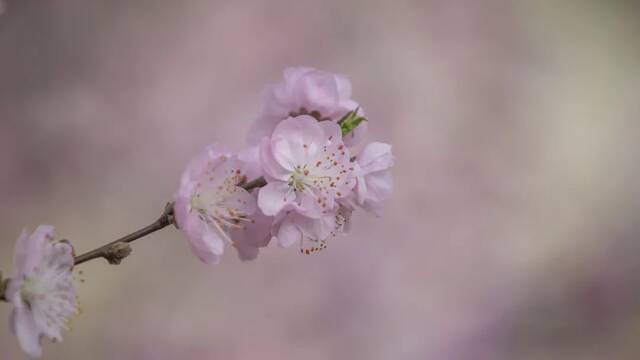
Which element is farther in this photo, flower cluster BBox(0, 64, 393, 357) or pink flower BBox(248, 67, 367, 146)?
pink flower BBox(248, 67, 367, 146)

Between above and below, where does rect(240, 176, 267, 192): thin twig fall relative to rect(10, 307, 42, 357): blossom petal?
above

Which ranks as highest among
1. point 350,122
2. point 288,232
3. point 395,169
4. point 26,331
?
point 395,169

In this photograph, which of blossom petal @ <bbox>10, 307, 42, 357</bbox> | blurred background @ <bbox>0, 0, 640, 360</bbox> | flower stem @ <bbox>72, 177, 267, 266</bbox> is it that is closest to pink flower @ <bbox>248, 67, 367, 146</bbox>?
flower stem @ <bbox>72, 177, 267, 266</bbox>

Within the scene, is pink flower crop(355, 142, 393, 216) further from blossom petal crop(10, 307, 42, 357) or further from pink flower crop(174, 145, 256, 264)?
blossom petal crop(10, 307, 42, 357)

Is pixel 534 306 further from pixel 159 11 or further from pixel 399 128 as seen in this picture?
pixel 159 11

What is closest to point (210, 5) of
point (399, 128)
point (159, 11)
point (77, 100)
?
point (159, 11)

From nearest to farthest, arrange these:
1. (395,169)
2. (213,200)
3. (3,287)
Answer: (3,287), (213,200), (395,169)

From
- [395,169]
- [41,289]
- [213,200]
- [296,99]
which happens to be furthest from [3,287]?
[395,169]

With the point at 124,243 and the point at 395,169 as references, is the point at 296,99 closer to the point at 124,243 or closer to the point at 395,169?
the point at 124,243
